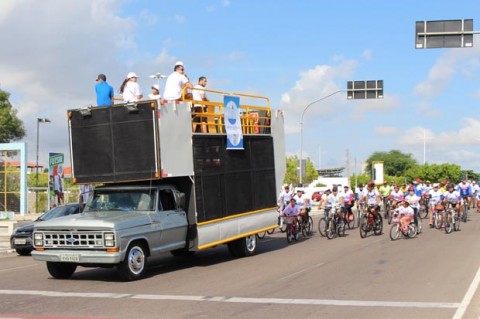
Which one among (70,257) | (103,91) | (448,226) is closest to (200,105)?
(103,91)

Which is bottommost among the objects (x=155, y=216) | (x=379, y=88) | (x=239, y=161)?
(x=155, y=216)

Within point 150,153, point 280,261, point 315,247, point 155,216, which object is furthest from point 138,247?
point 315,247

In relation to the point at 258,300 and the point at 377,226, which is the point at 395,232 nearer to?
the point at 377,226

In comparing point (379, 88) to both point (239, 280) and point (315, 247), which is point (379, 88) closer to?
point (315, 247)

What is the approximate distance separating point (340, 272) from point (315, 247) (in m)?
5.55

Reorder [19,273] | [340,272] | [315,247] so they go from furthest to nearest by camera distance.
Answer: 1. [315,247]
2. [19,273]
3. [340,272]

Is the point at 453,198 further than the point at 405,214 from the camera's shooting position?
Yes

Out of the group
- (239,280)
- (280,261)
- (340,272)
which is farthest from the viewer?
(280,261)

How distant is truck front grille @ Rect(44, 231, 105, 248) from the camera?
11.5 metres

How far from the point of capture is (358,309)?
8922mm

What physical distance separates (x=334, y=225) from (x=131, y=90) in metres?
10.5

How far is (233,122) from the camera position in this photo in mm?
15680

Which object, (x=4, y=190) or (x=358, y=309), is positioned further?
(x=4, y=190)

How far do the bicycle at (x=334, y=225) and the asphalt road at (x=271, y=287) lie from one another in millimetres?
4009
